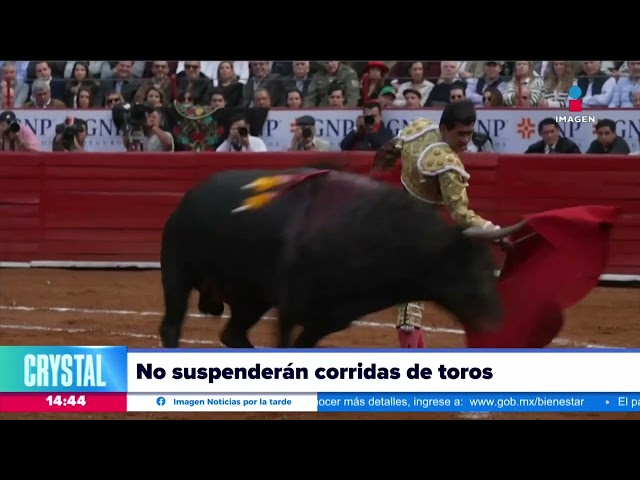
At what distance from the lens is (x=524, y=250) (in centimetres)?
472

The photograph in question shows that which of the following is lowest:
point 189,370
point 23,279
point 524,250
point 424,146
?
point 23,279

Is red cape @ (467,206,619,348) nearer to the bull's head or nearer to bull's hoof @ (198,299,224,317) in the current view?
the bull's head

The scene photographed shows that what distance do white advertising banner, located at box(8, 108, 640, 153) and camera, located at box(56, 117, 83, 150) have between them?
48 millimetres

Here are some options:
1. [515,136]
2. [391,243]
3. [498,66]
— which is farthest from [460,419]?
[515,136]

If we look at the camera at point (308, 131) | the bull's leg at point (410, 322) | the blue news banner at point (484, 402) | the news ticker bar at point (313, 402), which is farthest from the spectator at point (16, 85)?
the blue news banner at point (484, 402)

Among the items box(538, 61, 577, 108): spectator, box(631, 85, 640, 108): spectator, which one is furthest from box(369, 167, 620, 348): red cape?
box(631, 85, 640, 108): spectator

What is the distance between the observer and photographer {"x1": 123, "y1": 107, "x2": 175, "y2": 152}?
8078mm

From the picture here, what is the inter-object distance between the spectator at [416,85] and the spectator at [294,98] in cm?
57

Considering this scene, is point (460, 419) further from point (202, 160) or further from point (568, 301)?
point (202, 160)

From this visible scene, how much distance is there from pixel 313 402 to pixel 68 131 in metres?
4.60

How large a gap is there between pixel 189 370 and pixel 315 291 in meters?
0.55

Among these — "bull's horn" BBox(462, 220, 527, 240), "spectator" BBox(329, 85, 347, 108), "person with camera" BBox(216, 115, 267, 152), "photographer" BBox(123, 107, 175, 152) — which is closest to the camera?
"bull's horn" BBox(462, 220, 527, 240)

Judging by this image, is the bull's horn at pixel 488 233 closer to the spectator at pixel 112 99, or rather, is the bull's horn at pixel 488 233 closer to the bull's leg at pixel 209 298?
the bull's leg at pixel 209 298

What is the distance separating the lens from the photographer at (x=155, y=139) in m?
8.08
